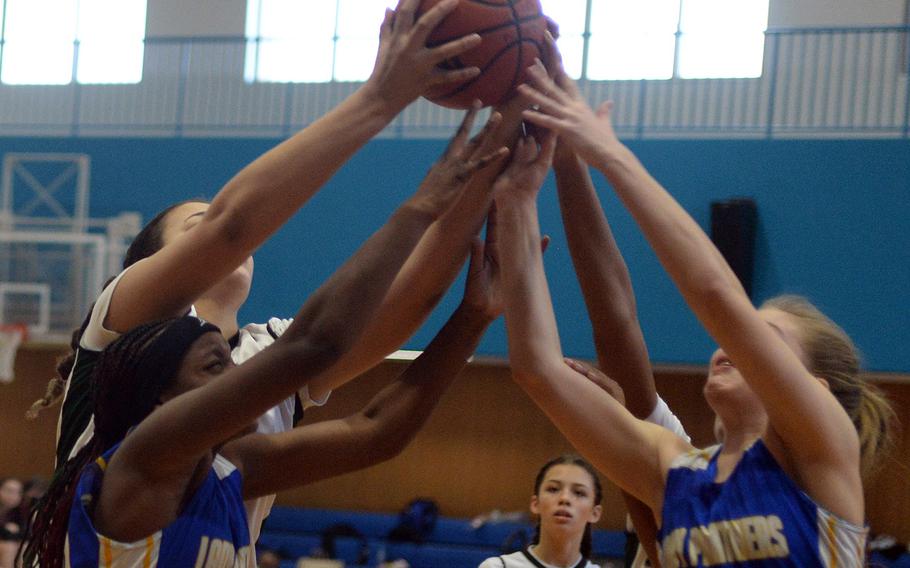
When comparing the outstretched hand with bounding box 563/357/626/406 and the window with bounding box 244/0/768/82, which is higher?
the window with bounding box 244/0/768/82

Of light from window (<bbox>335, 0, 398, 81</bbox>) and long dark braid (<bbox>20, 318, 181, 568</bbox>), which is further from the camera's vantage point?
light from window (<bbox>335, 0, 398, 81</bbox>)

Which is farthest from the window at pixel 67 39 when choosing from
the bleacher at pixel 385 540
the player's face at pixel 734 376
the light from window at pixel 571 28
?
the player's face at pixel 734 376

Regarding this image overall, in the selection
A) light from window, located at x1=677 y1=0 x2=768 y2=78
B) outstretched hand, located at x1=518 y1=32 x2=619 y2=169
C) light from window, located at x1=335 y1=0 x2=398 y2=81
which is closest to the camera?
outstretched hand, located at x1=518 y1=32 x2=619 y2=169

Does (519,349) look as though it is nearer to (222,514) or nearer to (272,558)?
(222,514)

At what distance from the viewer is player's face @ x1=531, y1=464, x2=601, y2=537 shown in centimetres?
432

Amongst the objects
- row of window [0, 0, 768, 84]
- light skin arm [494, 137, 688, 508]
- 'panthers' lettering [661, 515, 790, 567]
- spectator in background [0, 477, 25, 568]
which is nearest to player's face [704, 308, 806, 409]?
light skin arm [494, 137, 688, 508]

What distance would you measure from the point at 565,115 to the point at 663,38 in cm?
946

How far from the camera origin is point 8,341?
1031cm

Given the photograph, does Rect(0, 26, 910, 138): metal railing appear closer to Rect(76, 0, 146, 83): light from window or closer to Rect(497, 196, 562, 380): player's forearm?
Rect(76, 0, 146, 83): light from window

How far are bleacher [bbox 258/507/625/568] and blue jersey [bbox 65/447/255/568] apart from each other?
822 centimetres

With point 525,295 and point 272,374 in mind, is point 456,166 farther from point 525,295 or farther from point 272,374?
point 272,374

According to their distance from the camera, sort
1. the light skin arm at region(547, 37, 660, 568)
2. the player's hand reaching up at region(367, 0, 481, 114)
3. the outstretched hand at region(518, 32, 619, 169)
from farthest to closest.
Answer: the light skin arm at region(547, 37, 660, 568) → the outstretched hand at region(518, 32, 619, 169) → the player's hand reaching up at region(367, 0, 481, 114)

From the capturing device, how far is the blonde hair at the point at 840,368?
2.18m

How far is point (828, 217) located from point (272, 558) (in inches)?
208
